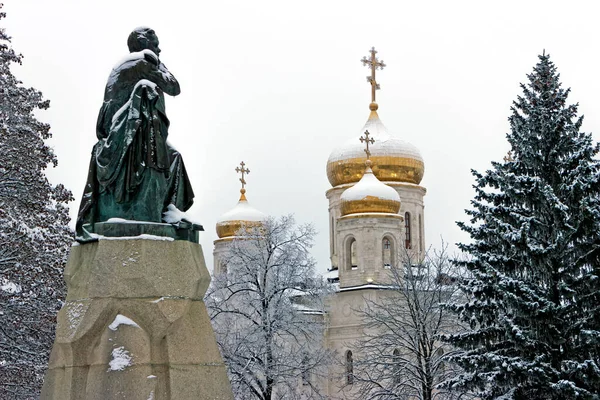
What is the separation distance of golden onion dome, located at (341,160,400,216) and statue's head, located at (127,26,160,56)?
3263 cm

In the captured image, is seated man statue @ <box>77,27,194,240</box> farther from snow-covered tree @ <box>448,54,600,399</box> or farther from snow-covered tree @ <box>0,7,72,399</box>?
snow-covered tree @ <box>448,54,600,399</box>

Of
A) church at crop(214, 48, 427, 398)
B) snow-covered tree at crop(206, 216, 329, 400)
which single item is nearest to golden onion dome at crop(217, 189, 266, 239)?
church at crop(214, 48, 427, 398)

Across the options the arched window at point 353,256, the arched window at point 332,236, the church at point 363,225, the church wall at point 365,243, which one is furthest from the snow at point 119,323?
the arched window at point 332,236

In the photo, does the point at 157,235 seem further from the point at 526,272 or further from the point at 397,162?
the point at 397,162

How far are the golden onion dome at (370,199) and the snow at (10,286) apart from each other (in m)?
25.3

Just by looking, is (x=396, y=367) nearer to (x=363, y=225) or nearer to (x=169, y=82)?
(x=363, y=225)

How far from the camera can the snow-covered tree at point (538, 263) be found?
56.8 ft

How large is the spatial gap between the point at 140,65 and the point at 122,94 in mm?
312

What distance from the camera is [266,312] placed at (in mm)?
28781

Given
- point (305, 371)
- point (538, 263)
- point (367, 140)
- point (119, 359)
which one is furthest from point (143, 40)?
point (367, 140)

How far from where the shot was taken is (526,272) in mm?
18359

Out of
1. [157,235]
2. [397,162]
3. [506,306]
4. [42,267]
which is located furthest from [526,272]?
[397,162]

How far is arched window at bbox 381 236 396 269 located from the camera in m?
40.9

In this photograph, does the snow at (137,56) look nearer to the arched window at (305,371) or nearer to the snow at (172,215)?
the snow at (172,215)
